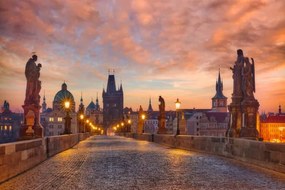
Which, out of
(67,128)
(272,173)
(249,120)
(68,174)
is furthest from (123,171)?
(67,128)

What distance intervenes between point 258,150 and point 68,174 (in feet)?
22.0

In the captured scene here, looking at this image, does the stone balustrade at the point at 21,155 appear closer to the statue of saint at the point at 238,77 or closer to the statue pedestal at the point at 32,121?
the statue pedestal at the point at 32,121

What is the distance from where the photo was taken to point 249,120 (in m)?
22.2

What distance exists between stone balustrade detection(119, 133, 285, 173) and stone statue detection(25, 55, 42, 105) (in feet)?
35.4

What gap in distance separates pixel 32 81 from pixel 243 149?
55.2 ft

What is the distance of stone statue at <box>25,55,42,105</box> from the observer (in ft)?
89.5

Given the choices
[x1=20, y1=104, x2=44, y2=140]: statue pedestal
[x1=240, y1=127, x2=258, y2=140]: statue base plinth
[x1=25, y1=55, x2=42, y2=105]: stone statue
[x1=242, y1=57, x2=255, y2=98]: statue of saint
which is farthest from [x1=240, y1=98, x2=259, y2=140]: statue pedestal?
[x1=25, y1=55, x2=42, y2=105]: stone statue

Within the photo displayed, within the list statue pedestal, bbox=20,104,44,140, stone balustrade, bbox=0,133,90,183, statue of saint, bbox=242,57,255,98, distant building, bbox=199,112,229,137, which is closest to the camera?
stone balustrade, bbox=0,133,90,183

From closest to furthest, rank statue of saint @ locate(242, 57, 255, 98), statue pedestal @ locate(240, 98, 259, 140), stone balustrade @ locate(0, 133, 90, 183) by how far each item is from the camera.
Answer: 1. stone balustrade @ locate(0, 133, 90, 183)
2. statue pedestal @ locate(240, 98, 259, 140)
3. statue of saint @ locate(242, 57, 255, 98)

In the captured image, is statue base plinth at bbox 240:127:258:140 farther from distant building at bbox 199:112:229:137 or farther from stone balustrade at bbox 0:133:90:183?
distant building at bbox 199:112:229:137

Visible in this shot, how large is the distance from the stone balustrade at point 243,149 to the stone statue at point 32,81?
10.8 m

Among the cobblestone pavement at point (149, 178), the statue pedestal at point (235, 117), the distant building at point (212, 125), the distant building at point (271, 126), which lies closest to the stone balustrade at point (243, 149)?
the cobblestone pavement at point (149, 178)

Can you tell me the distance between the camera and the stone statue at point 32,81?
89.5 ft

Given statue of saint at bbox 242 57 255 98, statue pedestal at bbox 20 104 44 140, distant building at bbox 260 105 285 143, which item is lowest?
distant building at bbox 260 105 285 143
